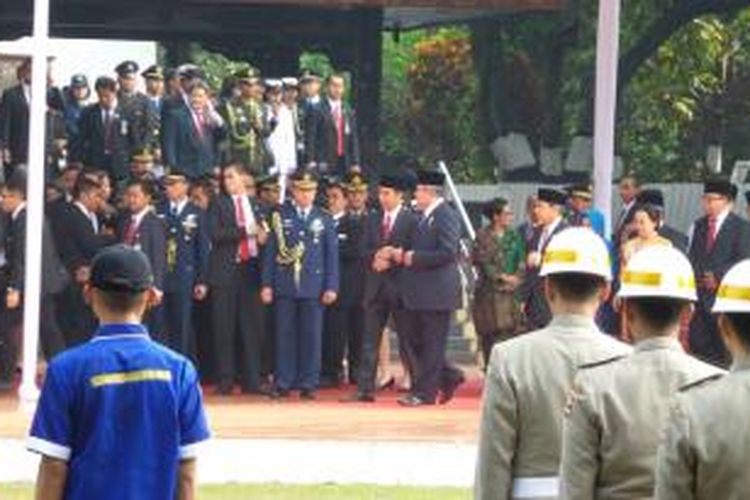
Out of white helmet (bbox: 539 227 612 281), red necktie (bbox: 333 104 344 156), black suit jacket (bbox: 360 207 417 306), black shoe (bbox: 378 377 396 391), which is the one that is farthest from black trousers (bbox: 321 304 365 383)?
white helmet (bbox: 539 227 612 281)

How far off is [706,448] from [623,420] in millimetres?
992

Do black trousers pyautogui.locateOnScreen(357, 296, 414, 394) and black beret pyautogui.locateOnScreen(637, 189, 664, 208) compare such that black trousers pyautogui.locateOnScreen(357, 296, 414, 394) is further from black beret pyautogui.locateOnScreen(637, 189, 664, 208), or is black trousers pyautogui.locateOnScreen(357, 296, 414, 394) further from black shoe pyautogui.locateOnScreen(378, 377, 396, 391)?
black beret pyautogui.locateOnScreen(637, 189, 664, 208)

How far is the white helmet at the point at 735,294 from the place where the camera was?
22.9 feet

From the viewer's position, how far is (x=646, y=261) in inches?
302

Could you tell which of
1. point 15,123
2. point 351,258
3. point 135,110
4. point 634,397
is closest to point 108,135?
point 135,110

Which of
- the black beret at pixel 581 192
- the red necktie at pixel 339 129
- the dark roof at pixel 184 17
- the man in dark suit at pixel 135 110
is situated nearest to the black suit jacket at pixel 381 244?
the black beret at pixel 581 192

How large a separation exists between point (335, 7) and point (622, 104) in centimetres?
1487

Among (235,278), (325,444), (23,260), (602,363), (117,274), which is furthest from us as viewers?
(235,278)

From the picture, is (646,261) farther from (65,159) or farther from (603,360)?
(65,159)

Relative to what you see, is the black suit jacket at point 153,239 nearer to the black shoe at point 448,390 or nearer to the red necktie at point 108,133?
the red necktie at point 108,133

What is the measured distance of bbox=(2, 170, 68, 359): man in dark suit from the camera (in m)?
22.3

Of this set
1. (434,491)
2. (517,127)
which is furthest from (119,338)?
(517,127)

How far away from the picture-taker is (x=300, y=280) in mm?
22906

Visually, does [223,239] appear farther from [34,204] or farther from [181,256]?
[34,204]
